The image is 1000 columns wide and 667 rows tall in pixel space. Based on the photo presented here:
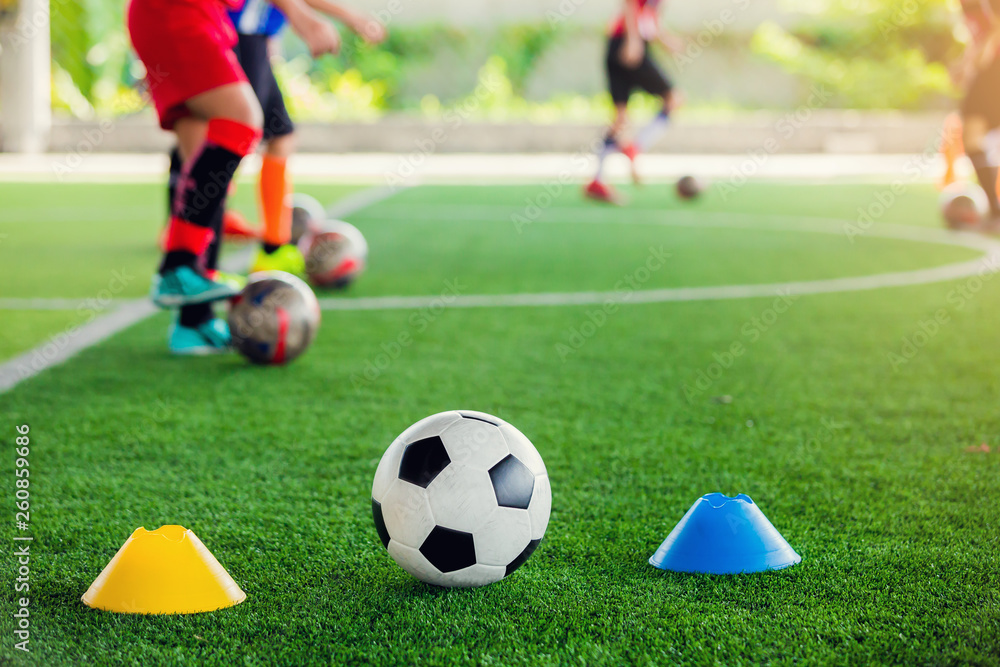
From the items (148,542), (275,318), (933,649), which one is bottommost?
(275,318)

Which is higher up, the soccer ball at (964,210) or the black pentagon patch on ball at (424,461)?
the black pentagon patch on ball at (424,461)

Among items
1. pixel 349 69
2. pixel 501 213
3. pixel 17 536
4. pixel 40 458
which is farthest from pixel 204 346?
pixel 349 69

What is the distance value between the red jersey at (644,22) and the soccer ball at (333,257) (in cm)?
607

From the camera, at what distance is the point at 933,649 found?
6.10ft

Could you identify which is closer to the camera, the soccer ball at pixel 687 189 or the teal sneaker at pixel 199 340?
the teal sneaker at pixel 199 340

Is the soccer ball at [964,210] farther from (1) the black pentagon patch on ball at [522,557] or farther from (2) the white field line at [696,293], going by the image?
(1) the black pentagon patch on ball at [522,557]

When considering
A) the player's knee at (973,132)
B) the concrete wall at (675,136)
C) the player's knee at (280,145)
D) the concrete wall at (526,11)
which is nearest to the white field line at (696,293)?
the player's knee at (280,145)

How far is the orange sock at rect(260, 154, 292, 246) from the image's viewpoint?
561 cm

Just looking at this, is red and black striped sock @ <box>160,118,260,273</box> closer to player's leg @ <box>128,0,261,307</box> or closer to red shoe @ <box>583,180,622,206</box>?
player's leg @ <box>128,0,261,307</box>

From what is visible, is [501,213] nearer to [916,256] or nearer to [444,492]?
[916,256]

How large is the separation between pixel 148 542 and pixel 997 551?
6.19 ft

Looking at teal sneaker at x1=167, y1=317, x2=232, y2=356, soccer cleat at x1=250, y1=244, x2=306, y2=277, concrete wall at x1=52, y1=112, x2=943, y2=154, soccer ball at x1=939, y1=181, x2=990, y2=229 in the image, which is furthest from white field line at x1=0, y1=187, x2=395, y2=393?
concrete wall at x1=52, y1=112, x2=943, y2=154

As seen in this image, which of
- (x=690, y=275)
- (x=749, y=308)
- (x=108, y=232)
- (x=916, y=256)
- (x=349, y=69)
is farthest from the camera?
(x=349, y=69)

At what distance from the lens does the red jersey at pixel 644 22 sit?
10898 mm
